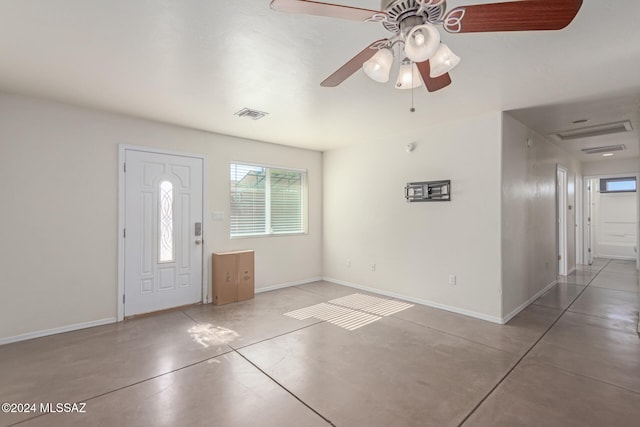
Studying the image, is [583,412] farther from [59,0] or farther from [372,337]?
[59,0]

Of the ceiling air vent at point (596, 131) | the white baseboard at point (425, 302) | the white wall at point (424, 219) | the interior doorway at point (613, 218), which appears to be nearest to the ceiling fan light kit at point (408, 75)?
the white wall at point (424, 219)

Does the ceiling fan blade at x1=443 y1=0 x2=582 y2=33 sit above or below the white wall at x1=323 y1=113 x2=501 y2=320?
above

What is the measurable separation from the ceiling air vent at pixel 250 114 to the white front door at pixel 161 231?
1.16 m

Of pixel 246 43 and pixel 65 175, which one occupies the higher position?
pixel 246 43

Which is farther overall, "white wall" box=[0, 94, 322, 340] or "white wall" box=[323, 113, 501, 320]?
"white wall" box=[323, 113, 501, 320]

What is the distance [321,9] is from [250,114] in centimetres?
261

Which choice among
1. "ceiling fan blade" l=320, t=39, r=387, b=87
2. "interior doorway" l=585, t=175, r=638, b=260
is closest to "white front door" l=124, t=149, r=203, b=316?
"ceiling fan blade" l=320, t=39, r=387, b=87

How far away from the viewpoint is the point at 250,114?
3.71m

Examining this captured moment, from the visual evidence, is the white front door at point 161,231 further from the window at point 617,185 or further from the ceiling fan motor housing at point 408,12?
the window at point 617,185

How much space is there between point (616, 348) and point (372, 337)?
2365mm

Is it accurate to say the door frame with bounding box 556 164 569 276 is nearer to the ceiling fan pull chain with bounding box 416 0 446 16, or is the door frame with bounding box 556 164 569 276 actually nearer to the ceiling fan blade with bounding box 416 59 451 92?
the ceiling fan blade with bounding box 416 59 451 92

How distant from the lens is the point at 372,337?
3.25 m

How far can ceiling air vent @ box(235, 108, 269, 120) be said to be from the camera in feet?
11.8

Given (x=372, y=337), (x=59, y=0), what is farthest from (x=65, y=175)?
(x=372, y=337)
